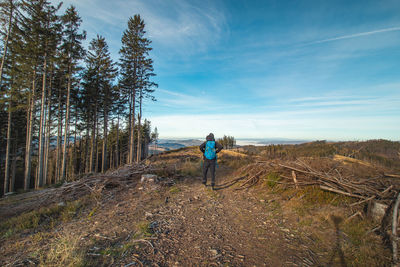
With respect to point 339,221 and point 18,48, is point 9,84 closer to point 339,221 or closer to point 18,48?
point 18,48

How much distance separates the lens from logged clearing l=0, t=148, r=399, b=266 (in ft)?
8.73

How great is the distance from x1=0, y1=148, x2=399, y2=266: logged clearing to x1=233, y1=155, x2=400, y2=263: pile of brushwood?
1.6 inches

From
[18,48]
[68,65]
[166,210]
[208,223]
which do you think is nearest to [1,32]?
[18,48]

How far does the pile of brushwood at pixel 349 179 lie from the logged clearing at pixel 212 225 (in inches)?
1.6

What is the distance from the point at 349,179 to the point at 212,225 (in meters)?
4.24

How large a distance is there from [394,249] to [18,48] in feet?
71.6

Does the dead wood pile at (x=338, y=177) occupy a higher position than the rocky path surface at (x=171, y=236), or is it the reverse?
the dead wood pile at (x=338, y=177)

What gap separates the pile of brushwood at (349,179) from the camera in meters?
3.30

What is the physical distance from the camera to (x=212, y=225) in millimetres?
3914

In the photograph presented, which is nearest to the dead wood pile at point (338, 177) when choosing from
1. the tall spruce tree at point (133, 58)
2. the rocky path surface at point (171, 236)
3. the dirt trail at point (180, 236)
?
the dirt trail at point (180, 236)

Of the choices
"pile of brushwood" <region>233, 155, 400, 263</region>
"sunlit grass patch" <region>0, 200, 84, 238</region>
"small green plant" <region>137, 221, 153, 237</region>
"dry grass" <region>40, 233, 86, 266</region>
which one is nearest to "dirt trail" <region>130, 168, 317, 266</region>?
"small green plant" <region>137, 221, 153, 237</region>

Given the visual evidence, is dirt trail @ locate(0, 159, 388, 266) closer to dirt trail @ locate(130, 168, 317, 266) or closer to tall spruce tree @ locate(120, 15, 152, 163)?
dirt trail @ locate(130, 168, 317, 266)

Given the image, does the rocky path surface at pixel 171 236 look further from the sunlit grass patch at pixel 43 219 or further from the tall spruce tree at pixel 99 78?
the tall spruce tree at pixel 99 78

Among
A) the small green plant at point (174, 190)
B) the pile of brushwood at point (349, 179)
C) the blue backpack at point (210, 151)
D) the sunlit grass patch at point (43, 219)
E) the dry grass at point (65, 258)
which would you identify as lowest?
the sunlit grass patch at point (43, 219)
